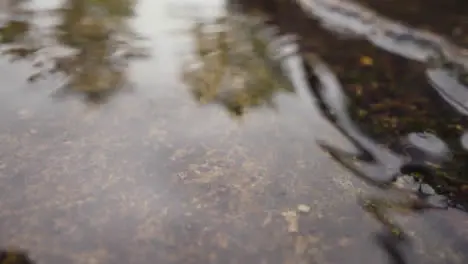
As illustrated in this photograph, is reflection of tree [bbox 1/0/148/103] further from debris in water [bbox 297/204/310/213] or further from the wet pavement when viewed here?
debris in water [bbox 297/204/310/213]

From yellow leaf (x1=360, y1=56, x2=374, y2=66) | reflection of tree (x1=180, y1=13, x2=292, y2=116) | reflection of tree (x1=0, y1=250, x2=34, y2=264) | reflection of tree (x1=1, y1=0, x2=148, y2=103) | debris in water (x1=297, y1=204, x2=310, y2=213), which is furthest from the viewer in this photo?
yellow leaf (x1=360, y1=56, x2=374, y2=66)

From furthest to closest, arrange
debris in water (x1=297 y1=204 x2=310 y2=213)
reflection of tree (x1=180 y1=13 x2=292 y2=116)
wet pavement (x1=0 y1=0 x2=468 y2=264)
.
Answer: reflection of tree (x1=180 y1=13 x2=292 y2=116) → debris in water (x1=297 y1=204 x2=310 y2=213) → wet pavement (x1=0 y1=0 x2=468 y2=264)

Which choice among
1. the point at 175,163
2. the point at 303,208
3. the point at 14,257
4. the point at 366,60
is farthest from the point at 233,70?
the point at 14,257

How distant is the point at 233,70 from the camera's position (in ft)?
11.9

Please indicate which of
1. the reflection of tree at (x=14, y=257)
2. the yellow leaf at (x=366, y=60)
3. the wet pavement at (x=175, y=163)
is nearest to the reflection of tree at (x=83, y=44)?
the wet pavement at (x=175, y=163)

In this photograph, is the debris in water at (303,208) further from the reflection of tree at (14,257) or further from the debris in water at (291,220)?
the reflection of tree at (14,257)

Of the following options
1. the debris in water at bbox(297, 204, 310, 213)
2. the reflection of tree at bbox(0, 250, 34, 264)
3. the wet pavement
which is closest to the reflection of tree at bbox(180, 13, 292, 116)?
the wet pavement

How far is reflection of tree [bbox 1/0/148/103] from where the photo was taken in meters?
3.44

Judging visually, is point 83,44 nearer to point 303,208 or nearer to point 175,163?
point 175,163

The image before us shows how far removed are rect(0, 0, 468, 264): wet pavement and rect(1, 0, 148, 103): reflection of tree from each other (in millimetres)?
15

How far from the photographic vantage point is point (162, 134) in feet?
9.76

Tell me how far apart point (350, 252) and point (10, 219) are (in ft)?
5.06

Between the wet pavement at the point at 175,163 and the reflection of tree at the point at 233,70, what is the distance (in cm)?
8

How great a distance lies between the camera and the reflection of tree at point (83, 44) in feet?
11.3
